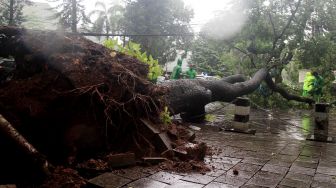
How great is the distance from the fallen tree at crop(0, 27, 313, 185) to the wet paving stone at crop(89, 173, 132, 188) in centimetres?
60

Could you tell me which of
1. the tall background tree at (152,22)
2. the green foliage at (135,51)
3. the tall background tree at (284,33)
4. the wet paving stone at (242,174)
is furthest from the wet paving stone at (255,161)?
the tall background tree at (152,22)

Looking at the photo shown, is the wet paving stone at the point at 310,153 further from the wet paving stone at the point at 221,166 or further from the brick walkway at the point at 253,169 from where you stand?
the wet paving stone at the point at 221,166

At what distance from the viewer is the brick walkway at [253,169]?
420 centimetres

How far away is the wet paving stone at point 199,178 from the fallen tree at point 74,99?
2.82 feet

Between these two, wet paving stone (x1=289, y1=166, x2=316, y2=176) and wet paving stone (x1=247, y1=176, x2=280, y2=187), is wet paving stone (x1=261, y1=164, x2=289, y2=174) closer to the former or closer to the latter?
wet paving stone (x1=289, y1=166, x2=316, y2=176)

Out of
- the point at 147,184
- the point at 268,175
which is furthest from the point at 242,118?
the point at 147,184

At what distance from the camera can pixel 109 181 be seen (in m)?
4.07

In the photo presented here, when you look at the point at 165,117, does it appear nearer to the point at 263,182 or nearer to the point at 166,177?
the point at 166,177

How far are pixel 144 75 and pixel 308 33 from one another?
985cm

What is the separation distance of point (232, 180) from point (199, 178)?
43 cm

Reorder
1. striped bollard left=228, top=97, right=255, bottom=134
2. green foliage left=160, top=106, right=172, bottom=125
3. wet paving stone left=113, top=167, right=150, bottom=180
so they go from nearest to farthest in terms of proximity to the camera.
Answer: wet paving stone left=113, top=167, right=150, bottom=180, green foliage left=160, top=106, right=172, bottom=125, striped bollard left=228, top=97, right=255, bottom=134

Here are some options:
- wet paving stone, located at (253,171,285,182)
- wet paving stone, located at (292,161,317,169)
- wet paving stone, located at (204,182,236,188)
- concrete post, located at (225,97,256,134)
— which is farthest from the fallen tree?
concrete post, located at (225,97,256,134)

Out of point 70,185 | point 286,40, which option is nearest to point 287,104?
point 286,40

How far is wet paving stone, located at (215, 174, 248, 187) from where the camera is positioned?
425 centimetres
